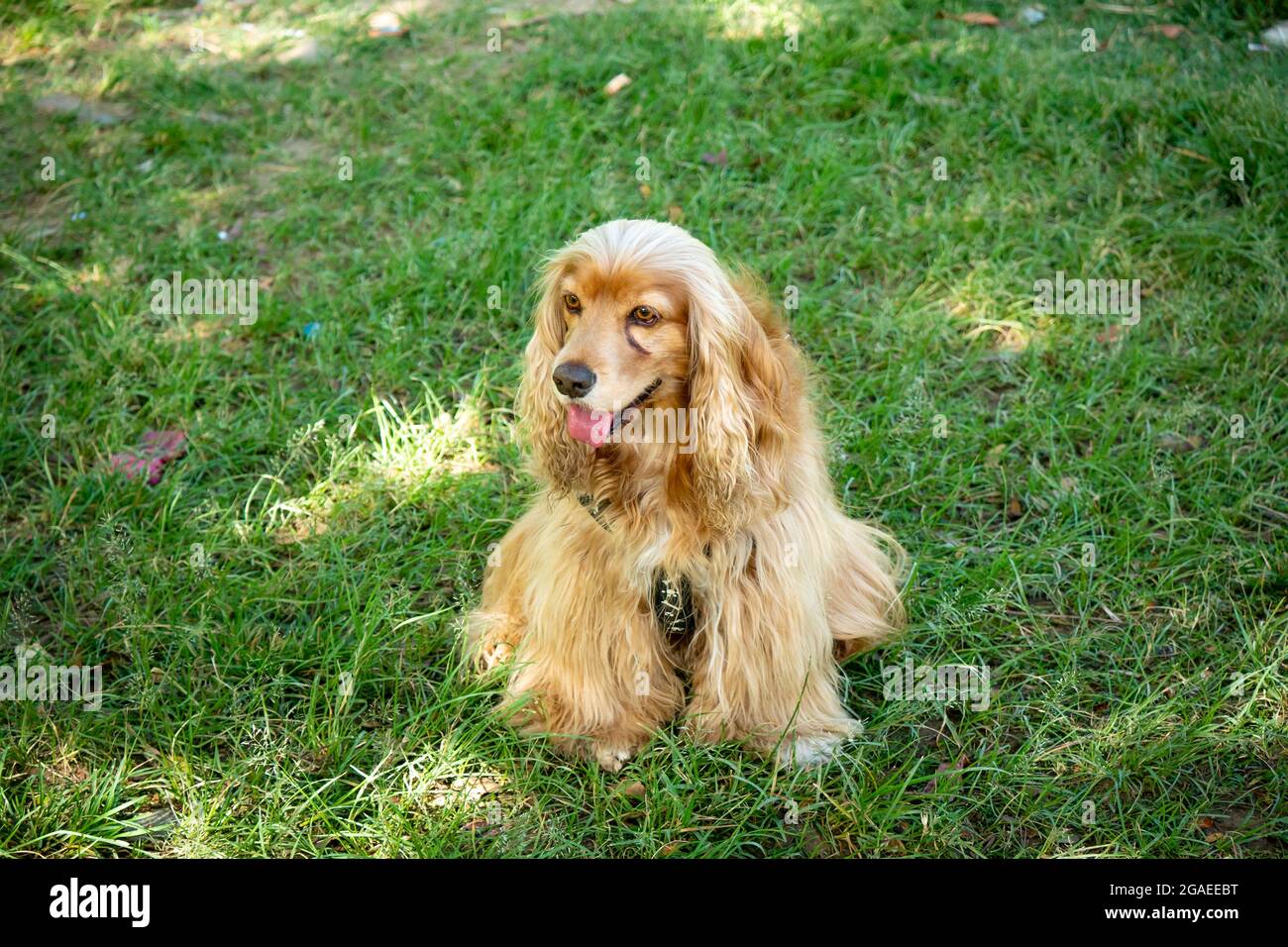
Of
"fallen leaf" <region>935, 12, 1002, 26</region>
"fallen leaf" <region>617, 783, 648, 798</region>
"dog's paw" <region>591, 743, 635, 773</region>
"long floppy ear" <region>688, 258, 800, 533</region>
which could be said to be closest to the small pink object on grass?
"dog's paw" <region>591, 743, 635, 773</region>

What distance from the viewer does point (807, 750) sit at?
3.34 meters

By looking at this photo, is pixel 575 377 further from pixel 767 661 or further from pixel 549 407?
pixel 767 661

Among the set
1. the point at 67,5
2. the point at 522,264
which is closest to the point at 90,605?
the point at 522,264

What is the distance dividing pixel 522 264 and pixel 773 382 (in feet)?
8.34

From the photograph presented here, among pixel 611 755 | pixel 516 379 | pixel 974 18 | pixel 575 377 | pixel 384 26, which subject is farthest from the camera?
pixel 384 26

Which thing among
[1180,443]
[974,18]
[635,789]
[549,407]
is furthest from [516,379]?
[974,18]

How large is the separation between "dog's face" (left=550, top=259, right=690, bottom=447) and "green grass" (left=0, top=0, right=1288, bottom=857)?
43.7 inches

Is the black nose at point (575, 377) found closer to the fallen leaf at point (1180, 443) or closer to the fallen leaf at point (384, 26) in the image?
the fallen leaf at point (1180, 443)

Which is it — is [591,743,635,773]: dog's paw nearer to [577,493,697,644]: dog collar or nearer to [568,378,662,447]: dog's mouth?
[577,493,697,644]: dog collar

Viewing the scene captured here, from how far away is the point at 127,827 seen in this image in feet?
10.2

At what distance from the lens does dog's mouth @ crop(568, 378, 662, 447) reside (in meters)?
2.92

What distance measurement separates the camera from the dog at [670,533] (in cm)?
294

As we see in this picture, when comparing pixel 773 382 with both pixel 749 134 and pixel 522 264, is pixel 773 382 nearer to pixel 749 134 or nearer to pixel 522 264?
pixel 522 264

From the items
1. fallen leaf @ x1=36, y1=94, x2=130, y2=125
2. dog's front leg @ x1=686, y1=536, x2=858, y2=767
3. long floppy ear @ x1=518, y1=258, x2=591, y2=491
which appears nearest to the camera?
long floppy ear @ x1=518, y1=258, x2=591, y2=491
